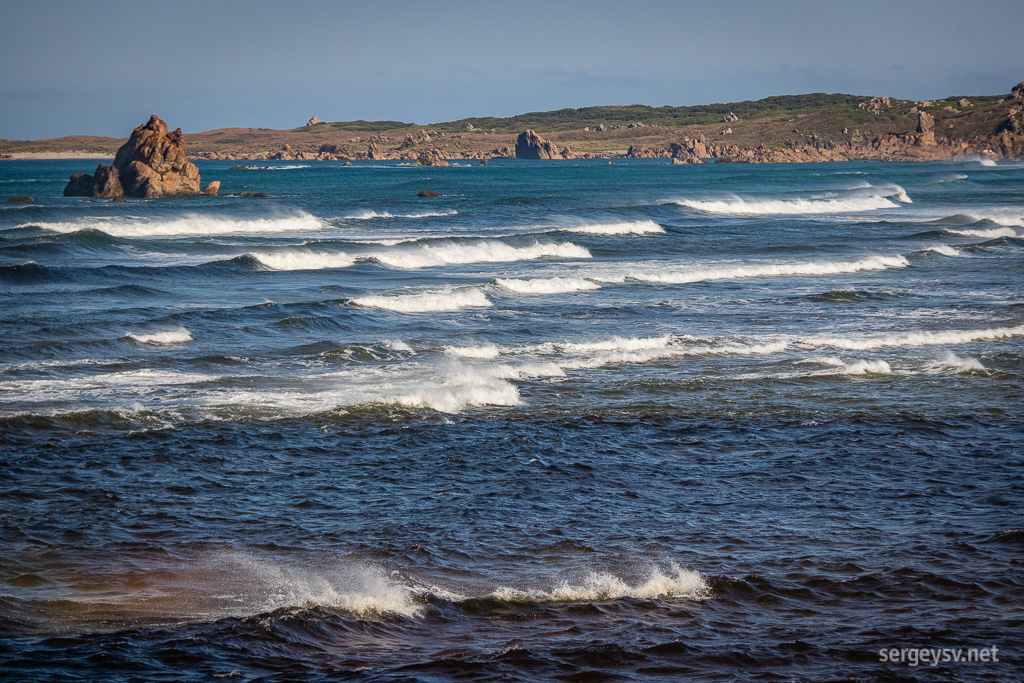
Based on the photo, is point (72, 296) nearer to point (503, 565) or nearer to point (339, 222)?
point (503, 565)

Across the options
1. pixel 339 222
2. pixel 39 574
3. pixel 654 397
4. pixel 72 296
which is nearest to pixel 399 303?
pixel 72 296

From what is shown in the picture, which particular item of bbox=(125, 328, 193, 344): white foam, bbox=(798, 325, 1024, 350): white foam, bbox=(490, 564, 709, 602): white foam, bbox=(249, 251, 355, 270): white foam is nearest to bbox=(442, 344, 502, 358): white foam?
bbox=(125, 328, 193, 344): white foam

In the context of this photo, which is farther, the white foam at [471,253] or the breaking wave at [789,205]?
the breaking wave at [789,205]

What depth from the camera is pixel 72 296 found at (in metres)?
26.5

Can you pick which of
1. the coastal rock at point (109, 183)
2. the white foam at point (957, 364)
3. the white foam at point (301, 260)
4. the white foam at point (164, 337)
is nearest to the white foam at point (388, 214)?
the white foam at point (301, 260)

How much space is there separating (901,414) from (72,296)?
2258cm

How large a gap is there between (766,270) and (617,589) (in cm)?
2742

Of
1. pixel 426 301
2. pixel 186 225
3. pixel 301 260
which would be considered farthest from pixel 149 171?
pixel 426 301

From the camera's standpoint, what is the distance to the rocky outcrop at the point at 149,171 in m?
67.1

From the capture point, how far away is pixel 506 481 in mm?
11500

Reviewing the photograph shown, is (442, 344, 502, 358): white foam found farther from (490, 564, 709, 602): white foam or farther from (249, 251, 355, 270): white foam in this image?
(249, 251, 355, 270): white foam

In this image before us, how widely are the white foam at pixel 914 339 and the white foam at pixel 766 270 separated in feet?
35.0

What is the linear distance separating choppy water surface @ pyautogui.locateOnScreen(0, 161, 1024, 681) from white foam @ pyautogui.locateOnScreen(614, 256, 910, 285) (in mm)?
2823

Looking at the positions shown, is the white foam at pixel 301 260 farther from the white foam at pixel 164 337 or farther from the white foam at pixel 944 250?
the white foam at pixel 944 250
